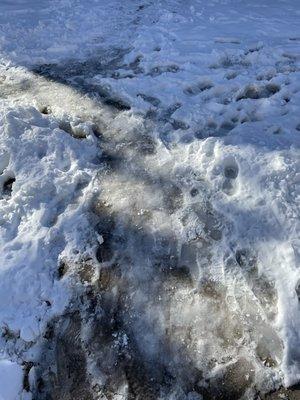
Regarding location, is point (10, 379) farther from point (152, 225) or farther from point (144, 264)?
point (152, 225)

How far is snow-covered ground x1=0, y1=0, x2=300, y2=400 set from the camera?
328 cm

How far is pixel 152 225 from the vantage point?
413 cm

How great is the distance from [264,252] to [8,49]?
231 inches

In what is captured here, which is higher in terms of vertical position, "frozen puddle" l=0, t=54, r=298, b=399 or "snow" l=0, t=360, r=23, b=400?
"frozen puddle" l=0, t=54, r=298, b=399

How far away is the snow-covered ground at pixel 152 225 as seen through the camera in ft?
10.8

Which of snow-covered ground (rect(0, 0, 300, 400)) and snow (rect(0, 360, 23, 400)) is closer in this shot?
snow (rect(0, 360, 23, 400))

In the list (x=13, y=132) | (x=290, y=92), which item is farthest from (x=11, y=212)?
(x=290, y=92)

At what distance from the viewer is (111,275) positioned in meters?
3.83

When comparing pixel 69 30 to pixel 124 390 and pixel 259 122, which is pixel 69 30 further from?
pixel 124 390

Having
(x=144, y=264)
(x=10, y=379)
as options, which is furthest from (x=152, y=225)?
(x=10, y=379)

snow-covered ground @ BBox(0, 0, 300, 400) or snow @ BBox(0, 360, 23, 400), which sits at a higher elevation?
snow-covered ground @ BBox(0, 0, 300, 400)

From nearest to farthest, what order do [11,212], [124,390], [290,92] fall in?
[124,390] < [11,212] < [290,92]

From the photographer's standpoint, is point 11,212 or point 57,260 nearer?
point 57,260

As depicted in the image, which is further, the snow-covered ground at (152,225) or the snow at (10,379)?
the snow-covered ground at (152,225)
